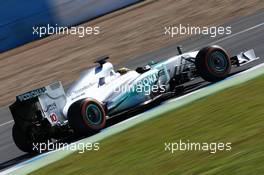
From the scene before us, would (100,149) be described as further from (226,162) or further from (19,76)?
(19,76)

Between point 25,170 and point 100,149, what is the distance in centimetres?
116

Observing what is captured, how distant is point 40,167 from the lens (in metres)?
10.2

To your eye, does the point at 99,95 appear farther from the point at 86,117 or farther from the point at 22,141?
the point at 22,141

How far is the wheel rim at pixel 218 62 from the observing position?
13.2 m

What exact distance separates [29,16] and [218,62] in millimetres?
10828

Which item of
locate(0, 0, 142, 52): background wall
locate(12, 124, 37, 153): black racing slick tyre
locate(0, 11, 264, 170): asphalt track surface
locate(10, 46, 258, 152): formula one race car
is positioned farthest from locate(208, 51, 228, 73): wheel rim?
locate(0, 0, 142, 52): background wall

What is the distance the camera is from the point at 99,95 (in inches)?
484

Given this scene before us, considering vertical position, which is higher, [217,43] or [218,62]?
[217,43]

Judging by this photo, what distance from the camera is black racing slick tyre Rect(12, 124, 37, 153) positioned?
11.9 meters

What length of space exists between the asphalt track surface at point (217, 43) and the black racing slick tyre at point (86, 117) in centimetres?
140

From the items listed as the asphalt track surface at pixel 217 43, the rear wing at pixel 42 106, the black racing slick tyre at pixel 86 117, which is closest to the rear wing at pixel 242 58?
the asphalt track surface at pixel 217 43

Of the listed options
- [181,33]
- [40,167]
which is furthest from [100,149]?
[181,33]

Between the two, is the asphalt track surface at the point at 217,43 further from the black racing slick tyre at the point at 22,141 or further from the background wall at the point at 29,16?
the background wall at the point at 29,16

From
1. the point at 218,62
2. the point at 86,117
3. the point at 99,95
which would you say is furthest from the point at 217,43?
the point at 86,117
